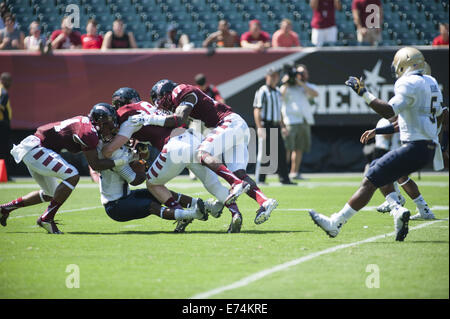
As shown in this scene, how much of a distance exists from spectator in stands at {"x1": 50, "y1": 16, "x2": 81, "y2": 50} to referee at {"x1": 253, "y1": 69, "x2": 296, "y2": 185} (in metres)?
4.87

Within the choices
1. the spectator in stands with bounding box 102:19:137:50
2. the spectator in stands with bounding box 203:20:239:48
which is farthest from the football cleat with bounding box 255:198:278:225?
the spectator in stands with bounding box 102:19:137:50

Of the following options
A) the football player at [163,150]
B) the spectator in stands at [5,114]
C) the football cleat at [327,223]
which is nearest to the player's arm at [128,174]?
the football player at [163,150]

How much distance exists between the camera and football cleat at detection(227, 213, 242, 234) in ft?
26.3

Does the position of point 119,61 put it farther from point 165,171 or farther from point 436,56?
point 165,171

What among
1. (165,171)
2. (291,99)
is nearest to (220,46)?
(291,99)

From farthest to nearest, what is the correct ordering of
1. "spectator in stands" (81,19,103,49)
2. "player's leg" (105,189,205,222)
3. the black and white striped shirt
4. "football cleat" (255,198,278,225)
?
"spectator in stands" (81,19,103,49), the black and white striped shirt, "player's leg" (105,189,205,222), "football cleat" (255,198,278,225)

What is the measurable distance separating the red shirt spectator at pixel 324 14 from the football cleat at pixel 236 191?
9.32 metres

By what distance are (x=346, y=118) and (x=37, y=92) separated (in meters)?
6.52

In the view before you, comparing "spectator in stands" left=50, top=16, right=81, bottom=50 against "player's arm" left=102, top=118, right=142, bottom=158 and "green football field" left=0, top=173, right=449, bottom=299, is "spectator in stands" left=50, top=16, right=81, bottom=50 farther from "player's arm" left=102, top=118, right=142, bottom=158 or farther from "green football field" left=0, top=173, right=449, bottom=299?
"player's arm" left=102, top=118, right=142, bottom=158

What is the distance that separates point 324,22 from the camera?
54.3 feet

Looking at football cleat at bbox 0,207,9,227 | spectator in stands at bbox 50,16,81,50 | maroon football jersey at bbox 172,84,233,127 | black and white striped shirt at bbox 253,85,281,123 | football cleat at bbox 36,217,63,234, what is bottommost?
black and white striped shirt at bbox 253,85,281,123

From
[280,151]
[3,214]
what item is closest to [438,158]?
[3,214]

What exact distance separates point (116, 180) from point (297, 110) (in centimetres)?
763

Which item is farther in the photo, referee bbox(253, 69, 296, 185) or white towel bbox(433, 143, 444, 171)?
referee bbox(253, 69, 296, 185)
